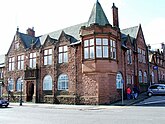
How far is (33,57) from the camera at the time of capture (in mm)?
35031

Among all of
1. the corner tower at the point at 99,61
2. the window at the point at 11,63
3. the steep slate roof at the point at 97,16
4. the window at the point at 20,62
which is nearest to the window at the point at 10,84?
the window at the point at 11,63

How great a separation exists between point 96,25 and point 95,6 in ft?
12.5

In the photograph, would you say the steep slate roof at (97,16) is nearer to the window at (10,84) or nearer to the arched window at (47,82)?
the arched window at (47,82)

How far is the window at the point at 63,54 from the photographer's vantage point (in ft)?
99.9

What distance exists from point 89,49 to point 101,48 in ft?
5.03

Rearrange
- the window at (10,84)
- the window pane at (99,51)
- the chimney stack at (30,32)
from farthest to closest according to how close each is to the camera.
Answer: the chimney stack at (30,32) < the window at (10,84) < the window pane at (99,51)

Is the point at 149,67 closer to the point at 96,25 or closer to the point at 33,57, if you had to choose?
the point at 96,25

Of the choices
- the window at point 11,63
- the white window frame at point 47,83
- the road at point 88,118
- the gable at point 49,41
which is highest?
the gable at point 49,41

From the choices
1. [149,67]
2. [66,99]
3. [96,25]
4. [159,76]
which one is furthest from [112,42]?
[159,76]

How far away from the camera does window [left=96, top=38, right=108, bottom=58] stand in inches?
1054

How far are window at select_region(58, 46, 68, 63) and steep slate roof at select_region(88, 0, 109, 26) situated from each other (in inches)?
207

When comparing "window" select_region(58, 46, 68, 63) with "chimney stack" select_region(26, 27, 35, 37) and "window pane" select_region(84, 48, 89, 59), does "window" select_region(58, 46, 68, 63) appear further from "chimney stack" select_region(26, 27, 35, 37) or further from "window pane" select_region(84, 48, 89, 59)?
"chimney stack" select_region(26, 27, 35, 37)

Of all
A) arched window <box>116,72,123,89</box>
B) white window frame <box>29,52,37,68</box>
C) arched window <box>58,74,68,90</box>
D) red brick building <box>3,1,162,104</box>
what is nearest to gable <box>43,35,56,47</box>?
red brick building <box>3,1,162,104</box>

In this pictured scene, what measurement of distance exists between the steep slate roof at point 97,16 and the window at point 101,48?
2522mm
